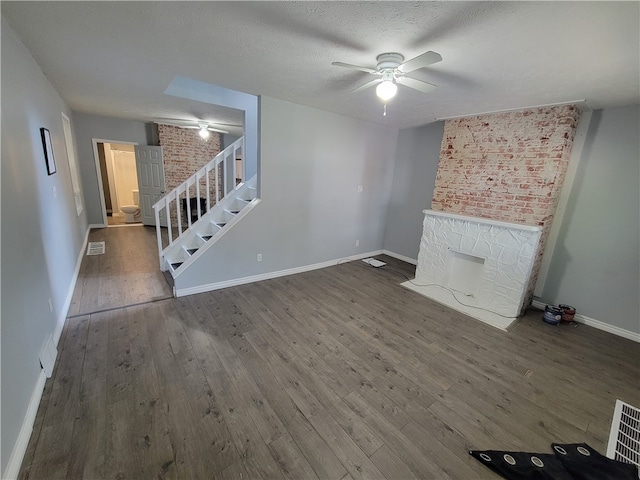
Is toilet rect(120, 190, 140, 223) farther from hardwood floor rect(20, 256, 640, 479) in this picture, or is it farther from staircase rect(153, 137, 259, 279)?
hardwood floor rect(20, 256, 640, 479)

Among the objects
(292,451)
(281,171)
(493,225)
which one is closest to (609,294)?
(493,225)

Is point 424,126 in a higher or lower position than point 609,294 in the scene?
higher

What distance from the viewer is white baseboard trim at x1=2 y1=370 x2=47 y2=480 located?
132 centimetres

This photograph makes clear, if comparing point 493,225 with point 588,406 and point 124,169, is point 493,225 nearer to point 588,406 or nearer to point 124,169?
point 588,406

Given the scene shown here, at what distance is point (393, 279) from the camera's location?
430cm

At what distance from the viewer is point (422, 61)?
176cm

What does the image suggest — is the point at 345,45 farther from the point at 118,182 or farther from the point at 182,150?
the point at 118,182

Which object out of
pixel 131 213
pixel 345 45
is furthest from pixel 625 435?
pixel 131 213

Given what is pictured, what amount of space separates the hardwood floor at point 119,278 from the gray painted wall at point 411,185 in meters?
4.10

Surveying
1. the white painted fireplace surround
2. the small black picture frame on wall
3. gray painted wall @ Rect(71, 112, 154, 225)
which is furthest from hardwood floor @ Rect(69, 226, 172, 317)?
the white painted fireplace surround

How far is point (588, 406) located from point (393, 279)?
2511mm

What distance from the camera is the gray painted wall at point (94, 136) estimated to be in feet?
18.4

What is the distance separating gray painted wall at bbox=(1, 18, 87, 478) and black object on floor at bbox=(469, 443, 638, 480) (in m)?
2.62

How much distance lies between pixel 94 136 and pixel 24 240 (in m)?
5.41
